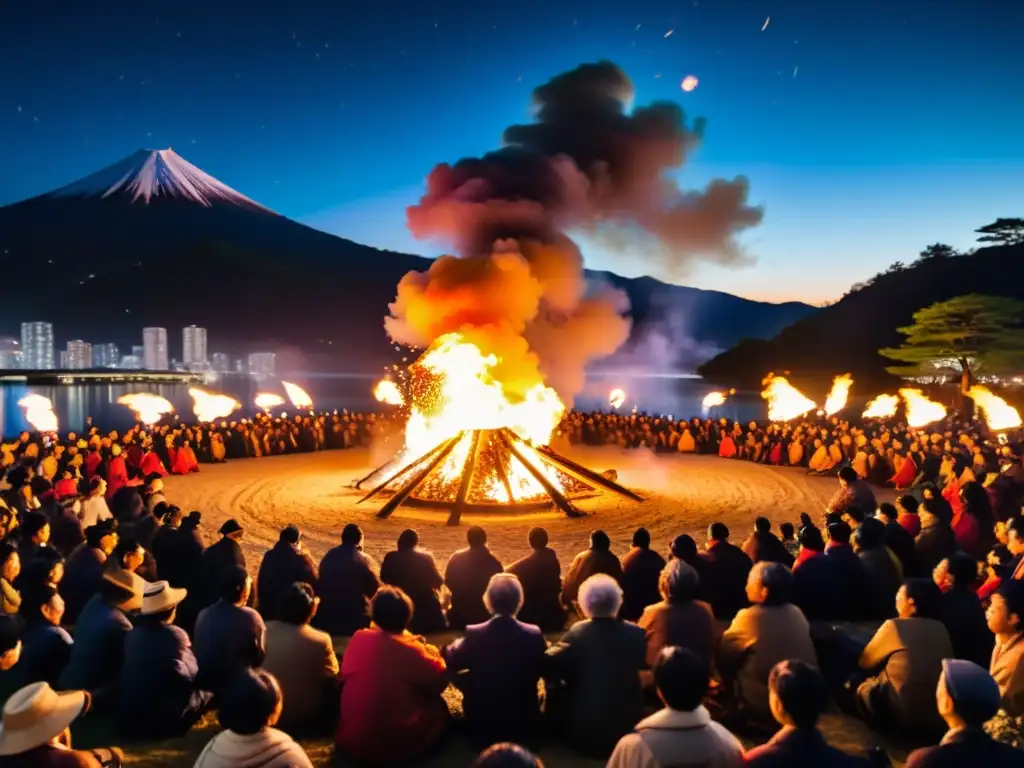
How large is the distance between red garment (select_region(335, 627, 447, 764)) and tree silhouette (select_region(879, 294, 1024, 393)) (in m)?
38.0

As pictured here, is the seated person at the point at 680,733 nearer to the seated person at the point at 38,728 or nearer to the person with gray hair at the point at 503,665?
the person with gray hair at the point at 503,665

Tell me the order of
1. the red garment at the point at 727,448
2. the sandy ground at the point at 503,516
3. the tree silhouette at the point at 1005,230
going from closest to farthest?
1. the sandy ground at the point at 503,516
2. the red garment at the point at 727,448
3. the tree silhouette at the point at 1005,230

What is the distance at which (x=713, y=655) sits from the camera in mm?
5820

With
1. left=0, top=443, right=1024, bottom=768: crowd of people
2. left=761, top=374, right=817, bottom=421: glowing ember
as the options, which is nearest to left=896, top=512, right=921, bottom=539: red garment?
left=0, top=443, right=1024, bottom=768: crowd of people

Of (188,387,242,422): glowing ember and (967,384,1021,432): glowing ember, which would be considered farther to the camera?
(967,384,1021,432): glowing ember

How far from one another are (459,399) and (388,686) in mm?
14463

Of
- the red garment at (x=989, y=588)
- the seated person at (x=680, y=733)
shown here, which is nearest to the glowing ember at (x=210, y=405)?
the red garment at (x=989, y=588)

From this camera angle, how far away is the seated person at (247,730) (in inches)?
134

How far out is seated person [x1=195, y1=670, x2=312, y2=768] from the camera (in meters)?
3.41

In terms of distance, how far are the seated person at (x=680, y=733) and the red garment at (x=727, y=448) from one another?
2258cm

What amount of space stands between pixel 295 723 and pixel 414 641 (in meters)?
1.22

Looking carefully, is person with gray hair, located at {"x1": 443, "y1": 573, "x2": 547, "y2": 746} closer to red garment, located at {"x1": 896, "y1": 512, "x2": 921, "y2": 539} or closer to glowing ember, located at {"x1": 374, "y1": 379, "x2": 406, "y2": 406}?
red garment, located at {"x1": 896, "y1": 512, "x2": 921, "y2": 539}

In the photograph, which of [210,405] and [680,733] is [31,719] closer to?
[680,733]

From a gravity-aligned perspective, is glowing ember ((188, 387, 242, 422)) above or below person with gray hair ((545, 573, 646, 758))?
above
